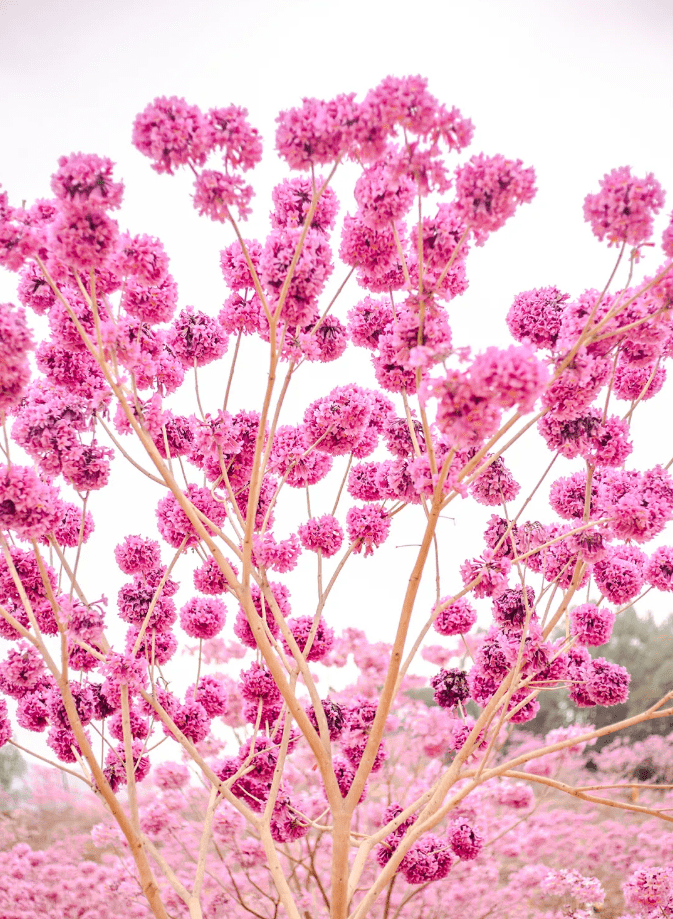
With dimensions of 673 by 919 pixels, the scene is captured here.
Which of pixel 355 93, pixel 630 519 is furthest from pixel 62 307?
pixel 630 519

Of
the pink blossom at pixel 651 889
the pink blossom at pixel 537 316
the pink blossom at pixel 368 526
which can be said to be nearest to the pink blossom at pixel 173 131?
the pink blossom at pixel 537 316

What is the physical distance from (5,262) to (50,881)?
306 centimetres

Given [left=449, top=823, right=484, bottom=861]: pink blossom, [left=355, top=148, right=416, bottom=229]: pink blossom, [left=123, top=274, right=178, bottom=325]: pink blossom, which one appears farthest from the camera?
[left=449, top=823, right=484, bottom=861]: pink blossom

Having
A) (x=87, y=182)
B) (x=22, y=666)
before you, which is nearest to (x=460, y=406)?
(x=87, y=182)

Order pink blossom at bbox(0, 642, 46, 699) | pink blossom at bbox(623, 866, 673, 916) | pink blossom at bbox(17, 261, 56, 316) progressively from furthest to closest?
pink blossom at bbox(623, 866, 673, 916)
pink blossom at bbox(0, 642, 46, 699)
pink blossom at bbox(17, 261, 56, 316)

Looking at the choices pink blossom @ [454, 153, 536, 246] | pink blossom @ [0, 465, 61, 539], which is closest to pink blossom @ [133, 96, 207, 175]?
pink blossom @ [454, 153, 536, 246]

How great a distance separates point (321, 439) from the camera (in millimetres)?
1673

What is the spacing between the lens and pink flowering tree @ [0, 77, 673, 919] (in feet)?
4.13

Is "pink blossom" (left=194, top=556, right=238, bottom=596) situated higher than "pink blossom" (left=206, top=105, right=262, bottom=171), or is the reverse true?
"pink blossom" (left=206, top=105, right=262, bottom=171)

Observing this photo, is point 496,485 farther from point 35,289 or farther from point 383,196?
point 35,289

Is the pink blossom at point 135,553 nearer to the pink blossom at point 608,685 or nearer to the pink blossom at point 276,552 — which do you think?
the pink blossom at point 276,552

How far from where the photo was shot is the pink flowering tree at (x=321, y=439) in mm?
1259

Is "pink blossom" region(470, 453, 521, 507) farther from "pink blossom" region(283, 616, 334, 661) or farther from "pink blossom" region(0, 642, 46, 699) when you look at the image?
"pink blossom" region(0, 642, 46, 699)

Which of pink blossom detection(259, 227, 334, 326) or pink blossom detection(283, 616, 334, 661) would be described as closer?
pink blossom detection(259, 227, 334, 326)
